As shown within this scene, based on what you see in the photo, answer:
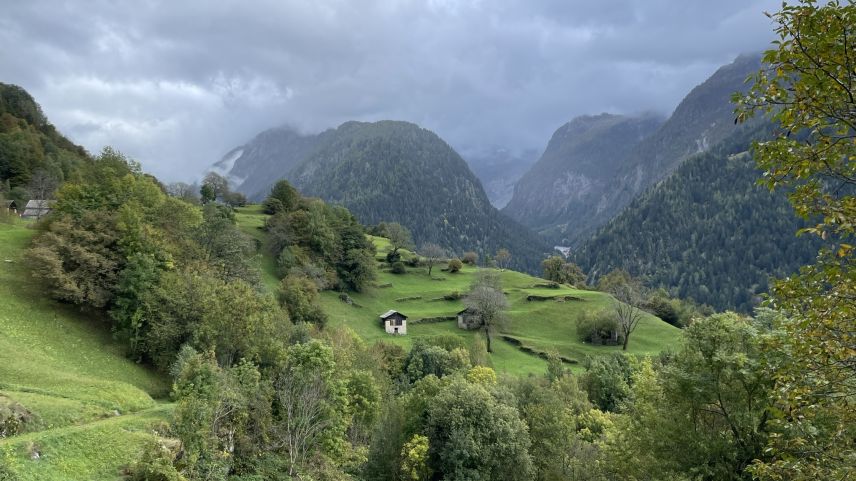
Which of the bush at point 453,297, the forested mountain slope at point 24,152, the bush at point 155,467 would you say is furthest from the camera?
the bush at point 453,297

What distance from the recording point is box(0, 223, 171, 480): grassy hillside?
17859 millimetres

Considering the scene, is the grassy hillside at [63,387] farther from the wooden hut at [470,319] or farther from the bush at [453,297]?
the bush at [453,297]

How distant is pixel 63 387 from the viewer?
2577 cm

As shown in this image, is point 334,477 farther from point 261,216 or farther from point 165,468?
point 261,216

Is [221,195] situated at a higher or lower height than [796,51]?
higher

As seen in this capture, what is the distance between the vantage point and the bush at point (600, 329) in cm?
7706

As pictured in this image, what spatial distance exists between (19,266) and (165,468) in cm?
3217

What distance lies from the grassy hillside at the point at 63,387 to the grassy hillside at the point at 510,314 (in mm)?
32038

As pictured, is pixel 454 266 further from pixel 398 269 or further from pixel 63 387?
pixel 63 387

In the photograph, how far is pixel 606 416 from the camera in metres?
44.4

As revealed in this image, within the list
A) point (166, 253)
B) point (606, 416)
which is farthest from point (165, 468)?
point (606, 416)

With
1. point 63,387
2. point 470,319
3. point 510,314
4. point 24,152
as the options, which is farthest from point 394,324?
point 24,152

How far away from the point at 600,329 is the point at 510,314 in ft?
50.0

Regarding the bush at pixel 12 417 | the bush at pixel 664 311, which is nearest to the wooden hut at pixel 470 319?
the bush at pixel 664 311
